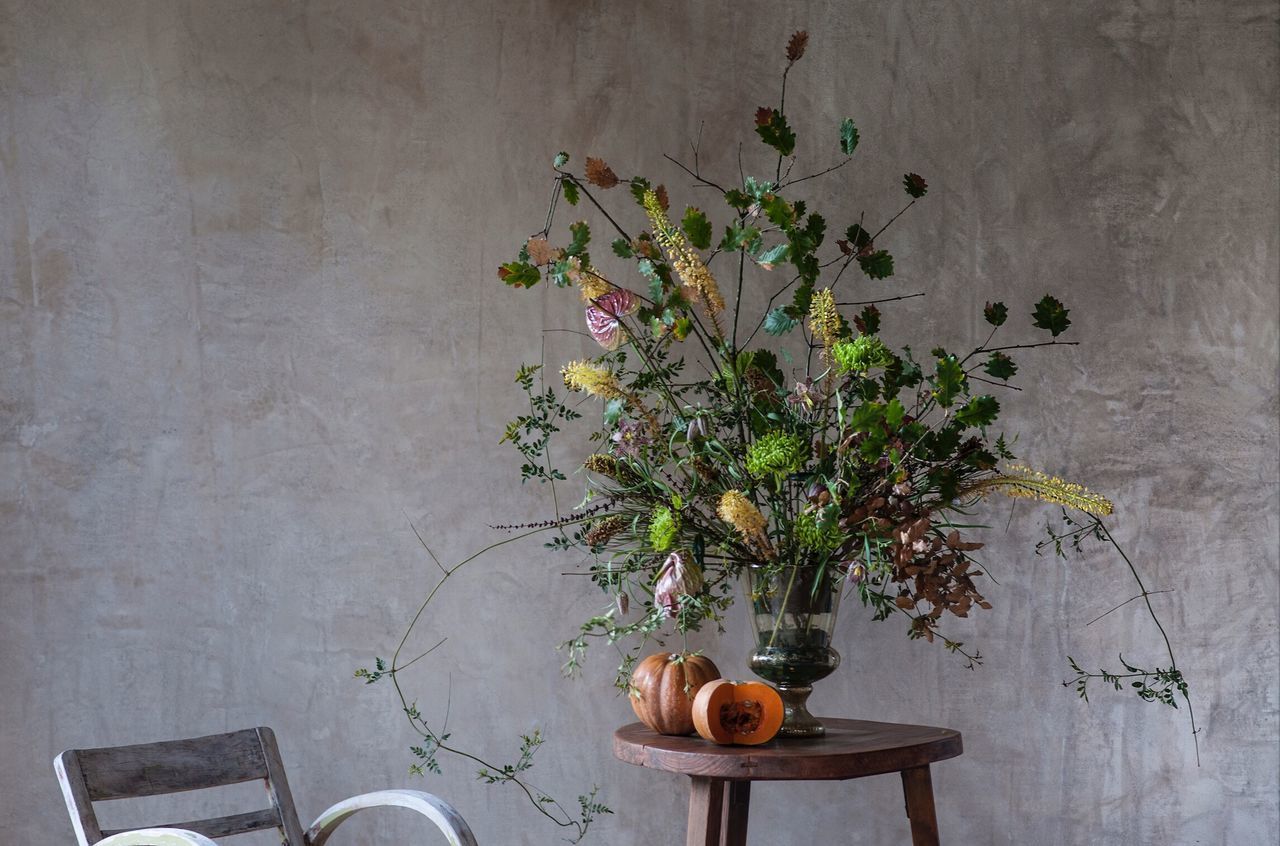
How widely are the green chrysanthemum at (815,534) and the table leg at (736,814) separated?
495 mm

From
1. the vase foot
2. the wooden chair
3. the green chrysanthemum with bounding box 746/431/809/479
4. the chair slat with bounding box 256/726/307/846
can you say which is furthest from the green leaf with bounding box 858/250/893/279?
the chair slat with bounding box 256/726/307/846

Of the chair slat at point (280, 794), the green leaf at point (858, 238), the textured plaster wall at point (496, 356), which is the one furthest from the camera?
the textured plaster wall at point (496, 356)

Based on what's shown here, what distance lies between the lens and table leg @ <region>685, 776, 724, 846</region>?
1750 mm

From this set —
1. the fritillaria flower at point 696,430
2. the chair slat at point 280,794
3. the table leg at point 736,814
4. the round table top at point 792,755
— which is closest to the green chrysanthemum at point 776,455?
the fritillaria flower at point 696,430

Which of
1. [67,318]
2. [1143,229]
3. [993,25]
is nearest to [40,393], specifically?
[67,318]

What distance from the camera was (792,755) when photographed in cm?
167

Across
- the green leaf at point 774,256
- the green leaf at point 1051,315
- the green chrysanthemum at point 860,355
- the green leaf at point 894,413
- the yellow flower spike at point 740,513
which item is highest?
the green leaf at point 774,256

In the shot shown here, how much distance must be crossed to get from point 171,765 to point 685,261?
48.4 inches

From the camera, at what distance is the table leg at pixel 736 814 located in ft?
6.53

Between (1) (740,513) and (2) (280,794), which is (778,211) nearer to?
(1) (740,513)

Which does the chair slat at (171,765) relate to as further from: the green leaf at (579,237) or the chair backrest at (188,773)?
the green leaf at (579,237)

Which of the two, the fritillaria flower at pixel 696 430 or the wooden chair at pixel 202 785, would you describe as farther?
the fritillaria flower at pixel 696 430

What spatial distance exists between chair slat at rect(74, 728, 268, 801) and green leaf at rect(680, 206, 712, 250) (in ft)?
3.90

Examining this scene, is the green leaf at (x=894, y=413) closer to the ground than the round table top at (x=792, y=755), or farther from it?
farther from it
